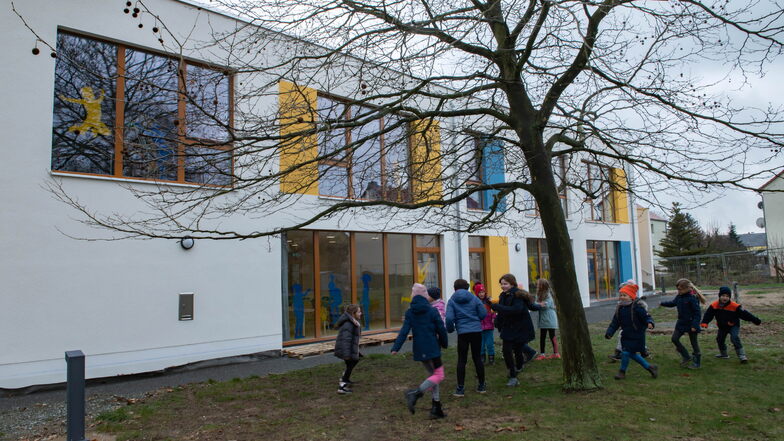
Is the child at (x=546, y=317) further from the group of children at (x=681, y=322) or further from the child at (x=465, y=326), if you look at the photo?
the child at (x=465, y=326)

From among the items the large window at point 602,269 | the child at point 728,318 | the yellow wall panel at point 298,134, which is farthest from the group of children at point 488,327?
the large window at point 602,269

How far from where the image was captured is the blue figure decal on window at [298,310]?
37.1 ft

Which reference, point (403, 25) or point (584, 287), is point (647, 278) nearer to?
point (584, 287)

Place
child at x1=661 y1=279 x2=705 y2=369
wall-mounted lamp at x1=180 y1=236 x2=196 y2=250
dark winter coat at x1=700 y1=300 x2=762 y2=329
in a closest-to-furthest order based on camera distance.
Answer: child at x1=661 y1=279 x2=705 y2=369 < dark winter coat at x1=700 y1=300 x2=762 y2=329 < wall-mounted lamp at x1=180 y1=236 x2=196 y2=250

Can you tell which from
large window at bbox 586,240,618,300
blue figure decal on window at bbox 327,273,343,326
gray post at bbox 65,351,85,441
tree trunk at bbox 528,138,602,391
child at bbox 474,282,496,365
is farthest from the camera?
large window at bbox 586,240,618,300

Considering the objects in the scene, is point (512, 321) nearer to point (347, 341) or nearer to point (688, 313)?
point (347, 341)

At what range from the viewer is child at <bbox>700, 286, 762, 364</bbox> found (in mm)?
7945

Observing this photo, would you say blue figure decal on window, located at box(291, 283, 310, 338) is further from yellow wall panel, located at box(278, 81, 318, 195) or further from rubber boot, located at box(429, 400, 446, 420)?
rubber boot, located at box(429, 400, 446, 420)

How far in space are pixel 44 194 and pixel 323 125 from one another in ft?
17.8

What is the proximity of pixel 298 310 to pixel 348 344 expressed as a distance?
4.39 m

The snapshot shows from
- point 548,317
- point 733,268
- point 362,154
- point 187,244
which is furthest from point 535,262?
point 733,268

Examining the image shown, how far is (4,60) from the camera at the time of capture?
8031 millimetres

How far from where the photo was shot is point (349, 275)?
12.4 meters

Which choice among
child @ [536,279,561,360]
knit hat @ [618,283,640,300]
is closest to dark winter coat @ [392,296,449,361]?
knit hat @ [618,283,640,300]
